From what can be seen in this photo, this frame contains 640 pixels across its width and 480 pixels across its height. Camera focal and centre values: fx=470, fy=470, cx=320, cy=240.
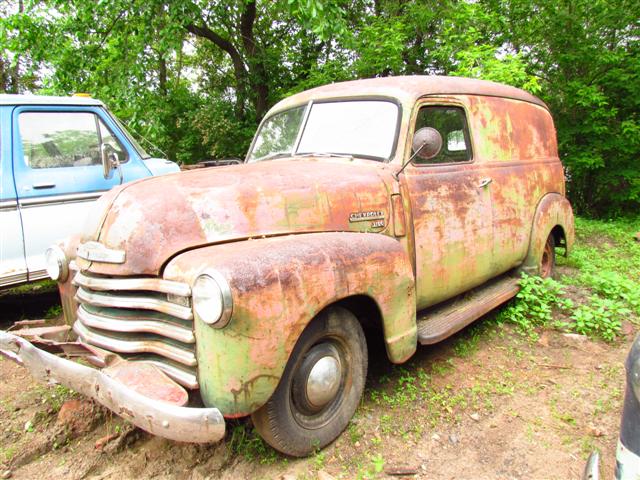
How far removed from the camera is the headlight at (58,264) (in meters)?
2.96

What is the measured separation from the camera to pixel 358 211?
2.89 m

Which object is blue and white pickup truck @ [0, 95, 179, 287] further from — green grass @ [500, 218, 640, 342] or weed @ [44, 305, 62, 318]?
green grass @ [500, 218, 640, 342]

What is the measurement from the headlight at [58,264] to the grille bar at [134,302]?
408 mm

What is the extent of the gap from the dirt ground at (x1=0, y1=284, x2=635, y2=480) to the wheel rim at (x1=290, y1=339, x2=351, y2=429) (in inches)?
8.0

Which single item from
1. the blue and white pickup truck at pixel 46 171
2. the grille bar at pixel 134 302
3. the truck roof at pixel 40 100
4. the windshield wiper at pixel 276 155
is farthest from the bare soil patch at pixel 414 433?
the truck roof at pixel 40 100

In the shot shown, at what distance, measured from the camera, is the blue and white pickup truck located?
14.0 feet

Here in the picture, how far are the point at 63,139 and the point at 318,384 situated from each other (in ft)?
12.5

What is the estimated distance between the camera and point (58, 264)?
2961 mm

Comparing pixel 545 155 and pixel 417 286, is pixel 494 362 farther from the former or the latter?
pixel 545 155

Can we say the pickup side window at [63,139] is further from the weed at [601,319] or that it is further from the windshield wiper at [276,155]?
the weed at [601,319]

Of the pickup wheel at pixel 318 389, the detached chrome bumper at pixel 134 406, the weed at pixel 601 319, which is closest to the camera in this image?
the detached chrome bumper at pixel 134 406

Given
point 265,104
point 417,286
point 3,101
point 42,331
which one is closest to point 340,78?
point 265,104

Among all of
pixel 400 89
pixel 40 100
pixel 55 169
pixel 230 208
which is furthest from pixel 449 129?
pixel 40 100

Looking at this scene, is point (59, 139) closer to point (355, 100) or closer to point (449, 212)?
point (355, 100)
